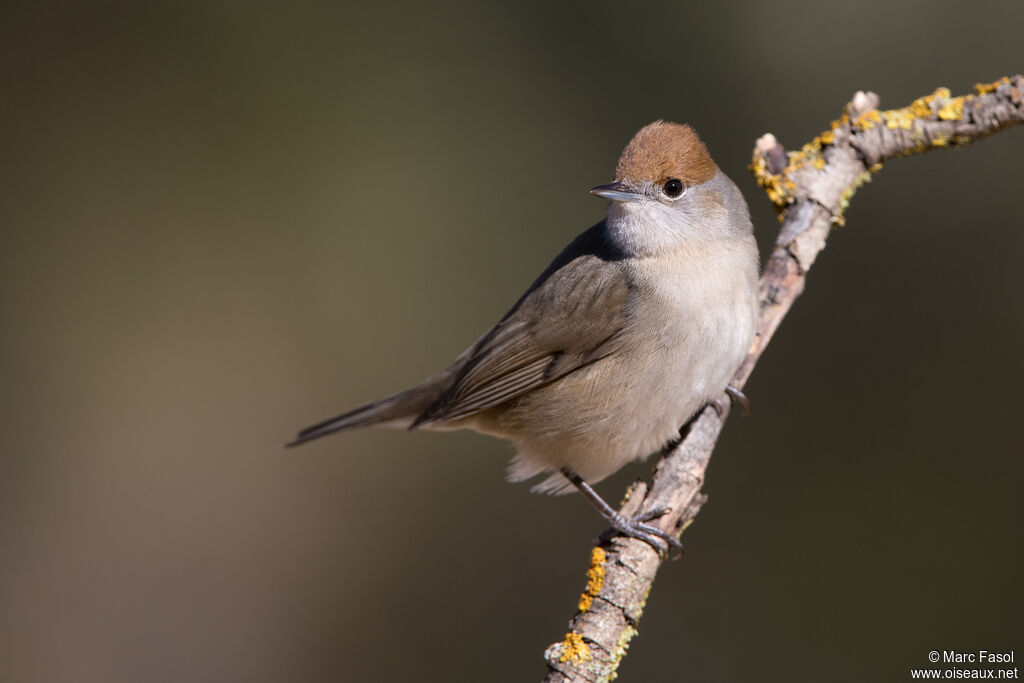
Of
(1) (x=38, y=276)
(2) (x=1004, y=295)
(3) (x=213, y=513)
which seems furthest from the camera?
(1) (x=38, y=276)

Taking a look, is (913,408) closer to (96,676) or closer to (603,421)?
(603,421)

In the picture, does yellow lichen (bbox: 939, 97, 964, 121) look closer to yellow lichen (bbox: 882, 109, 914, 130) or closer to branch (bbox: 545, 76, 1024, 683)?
branch (bbox: 545, 76, 1024, 683)

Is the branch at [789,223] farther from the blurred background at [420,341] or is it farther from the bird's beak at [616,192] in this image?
the blurred background at [420,341]

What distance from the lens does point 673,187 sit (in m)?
4.04

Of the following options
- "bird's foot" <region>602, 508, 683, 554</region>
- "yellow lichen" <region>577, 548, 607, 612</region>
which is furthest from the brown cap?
"yellow lichen" <region>577, 548, 607, 612</region>

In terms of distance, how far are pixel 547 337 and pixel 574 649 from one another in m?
1.50

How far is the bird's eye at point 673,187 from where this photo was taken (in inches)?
158

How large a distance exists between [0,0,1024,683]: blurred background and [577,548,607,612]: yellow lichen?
77.7 inches

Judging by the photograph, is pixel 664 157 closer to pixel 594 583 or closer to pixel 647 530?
pixel 647 530

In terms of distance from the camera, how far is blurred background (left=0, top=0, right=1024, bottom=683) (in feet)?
17.3

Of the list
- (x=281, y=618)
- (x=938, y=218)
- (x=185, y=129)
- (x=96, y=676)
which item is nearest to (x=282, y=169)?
(x=185, y=129)

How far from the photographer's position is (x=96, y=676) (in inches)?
243

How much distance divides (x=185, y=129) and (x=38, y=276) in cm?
164

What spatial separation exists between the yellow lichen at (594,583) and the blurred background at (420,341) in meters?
1.97
